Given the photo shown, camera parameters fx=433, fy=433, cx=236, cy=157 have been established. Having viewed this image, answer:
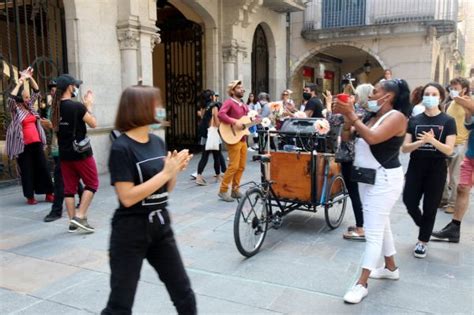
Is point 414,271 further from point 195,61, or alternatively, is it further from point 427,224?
point 195,61

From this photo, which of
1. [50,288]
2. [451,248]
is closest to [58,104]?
[50,288]

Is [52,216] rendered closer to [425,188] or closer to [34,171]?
[34,171]

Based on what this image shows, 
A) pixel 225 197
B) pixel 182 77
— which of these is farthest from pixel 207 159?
pixel 182 77

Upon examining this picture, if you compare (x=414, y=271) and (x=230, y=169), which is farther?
(x=230, y=169)

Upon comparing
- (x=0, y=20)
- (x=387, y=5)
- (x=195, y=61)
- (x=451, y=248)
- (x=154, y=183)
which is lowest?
(x=451, y=248)

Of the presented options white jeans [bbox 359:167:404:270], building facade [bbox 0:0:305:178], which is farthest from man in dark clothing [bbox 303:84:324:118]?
white jeans [bbox 359:167:404:270]

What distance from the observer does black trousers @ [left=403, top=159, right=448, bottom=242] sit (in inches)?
166

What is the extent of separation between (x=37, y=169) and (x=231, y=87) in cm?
312

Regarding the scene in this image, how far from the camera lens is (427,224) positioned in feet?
14.1

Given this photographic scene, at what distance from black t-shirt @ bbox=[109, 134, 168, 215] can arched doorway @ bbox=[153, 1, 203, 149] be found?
10293 mm

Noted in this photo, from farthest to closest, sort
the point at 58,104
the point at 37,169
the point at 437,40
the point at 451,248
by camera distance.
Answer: the point at 437,40
the point at 37,169
the point at 58,104
the point at 451,248

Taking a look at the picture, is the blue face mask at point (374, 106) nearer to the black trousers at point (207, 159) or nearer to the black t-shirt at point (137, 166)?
the black t-shirt at point (137, 166)

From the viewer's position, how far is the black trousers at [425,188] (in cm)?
422

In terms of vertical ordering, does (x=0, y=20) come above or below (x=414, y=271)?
above
